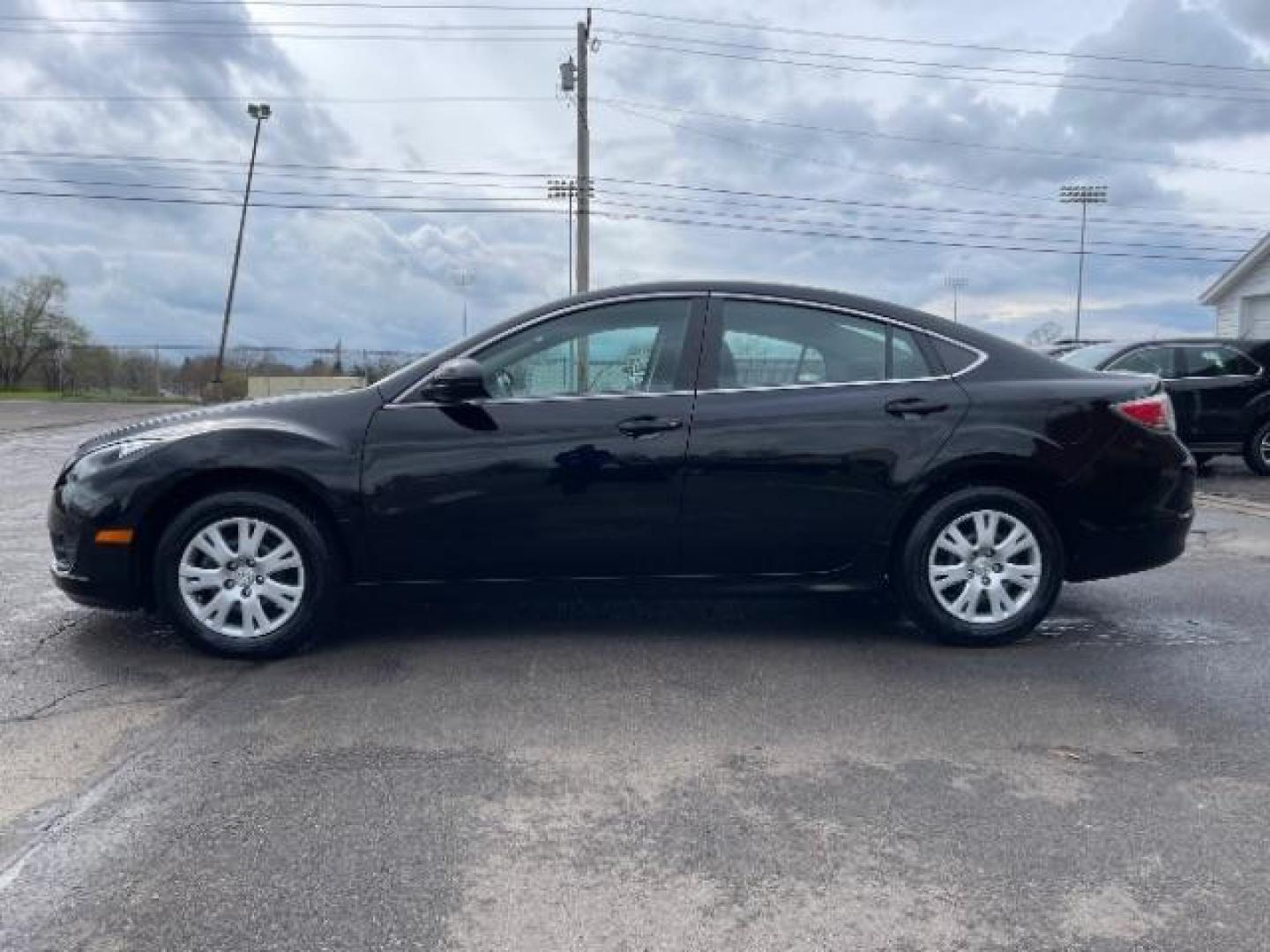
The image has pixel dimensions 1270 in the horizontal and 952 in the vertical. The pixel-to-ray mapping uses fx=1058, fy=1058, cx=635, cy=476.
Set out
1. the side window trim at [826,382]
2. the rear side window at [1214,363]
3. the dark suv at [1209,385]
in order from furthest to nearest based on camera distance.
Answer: the rear side window at [1214,363] → the dark suv at [1209,385] → the side window trim at [826,382]

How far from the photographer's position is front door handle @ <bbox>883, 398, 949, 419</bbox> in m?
4.70

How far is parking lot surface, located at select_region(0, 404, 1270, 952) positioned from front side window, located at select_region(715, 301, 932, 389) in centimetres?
116

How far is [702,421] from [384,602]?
1600 mm

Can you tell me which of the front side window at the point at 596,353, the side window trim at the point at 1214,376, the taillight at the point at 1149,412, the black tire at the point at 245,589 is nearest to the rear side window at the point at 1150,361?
the side window trim at the point at 1214,376

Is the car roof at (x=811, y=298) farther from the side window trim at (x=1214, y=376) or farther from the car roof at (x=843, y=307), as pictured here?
the side window trim at (x=1214, y=376)

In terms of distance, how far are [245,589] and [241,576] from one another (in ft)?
0.20

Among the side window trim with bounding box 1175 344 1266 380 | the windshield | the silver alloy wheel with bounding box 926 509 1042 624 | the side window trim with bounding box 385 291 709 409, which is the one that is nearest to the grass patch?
the windshield

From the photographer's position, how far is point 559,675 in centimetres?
442

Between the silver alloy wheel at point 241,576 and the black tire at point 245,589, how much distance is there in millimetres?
16

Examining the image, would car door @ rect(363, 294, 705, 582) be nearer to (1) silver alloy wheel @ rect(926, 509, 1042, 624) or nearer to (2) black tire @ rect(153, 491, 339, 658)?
(2) black tire @ rect(153, 491, 339, 658)

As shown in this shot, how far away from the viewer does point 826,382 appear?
4.75 meters

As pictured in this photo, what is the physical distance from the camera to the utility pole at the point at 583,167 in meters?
24.6

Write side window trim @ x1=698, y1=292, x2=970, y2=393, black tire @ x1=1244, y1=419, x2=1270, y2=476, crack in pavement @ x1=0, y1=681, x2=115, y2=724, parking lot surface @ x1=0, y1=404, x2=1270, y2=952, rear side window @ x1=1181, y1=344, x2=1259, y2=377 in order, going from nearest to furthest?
1. parking lot surface @ x1=0, y1=404, x2=1270, y2=952
2. crack in pavement @ x1=0, y1=681, x2=115, y2=724
3. side window trim @ x1=698, y1=292, x2=970, y2=393
4. rear side window @ x1=1181, y1=344, x2=1259, y2=377
5. black tire @ x1=1244, y1=419, x2=1270, y2=476

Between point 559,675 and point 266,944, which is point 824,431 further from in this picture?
point 266,944
